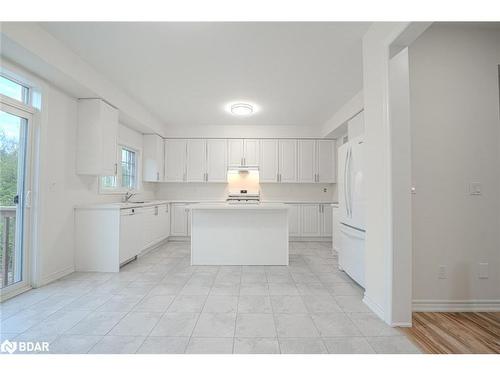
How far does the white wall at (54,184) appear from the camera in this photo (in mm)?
2760

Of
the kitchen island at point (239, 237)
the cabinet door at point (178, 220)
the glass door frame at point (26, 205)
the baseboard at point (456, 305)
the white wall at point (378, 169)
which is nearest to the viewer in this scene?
the white wall at point (378, 169)

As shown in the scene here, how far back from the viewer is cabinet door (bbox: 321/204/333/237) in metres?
5.58

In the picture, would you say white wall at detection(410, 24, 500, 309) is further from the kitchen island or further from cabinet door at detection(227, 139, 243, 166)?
cabinet door at detection(227, 139, 243, 166)

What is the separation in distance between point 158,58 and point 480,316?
420 centimetres

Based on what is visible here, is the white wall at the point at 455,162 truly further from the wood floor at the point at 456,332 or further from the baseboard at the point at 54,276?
the baseboard at the point at 54,276

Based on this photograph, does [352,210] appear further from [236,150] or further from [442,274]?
[236,150]

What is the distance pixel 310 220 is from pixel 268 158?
1.77 m

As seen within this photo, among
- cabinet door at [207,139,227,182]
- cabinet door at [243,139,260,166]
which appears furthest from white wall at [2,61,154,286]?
cabinet door at [243,139,260,166]

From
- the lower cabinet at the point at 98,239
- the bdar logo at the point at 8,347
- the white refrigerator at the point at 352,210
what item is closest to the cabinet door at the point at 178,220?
the lower cabinet at the point at 98,239

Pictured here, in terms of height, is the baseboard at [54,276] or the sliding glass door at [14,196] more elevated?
the sliding glass door at [14,196]

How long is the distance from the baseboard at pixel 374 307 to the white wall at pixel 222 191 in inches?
147

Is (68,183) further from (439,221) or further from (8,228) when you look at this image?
(439,221)
